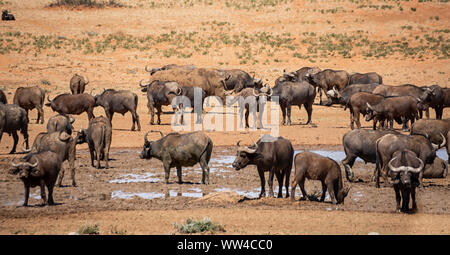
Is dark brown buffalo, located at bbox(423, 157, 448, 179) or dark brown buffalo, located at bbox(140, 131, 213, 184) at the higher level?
dark brown buffalo, located at bbox(140, 131, 213, 184)

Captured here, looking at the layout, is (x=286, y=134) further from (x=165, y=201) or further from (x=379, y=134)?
(x=165, y=201)

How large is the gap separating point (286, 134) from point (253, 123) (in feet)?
6.96

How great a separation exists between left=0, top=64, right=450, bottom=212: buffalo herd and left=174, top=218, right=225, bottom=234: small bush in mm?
3010

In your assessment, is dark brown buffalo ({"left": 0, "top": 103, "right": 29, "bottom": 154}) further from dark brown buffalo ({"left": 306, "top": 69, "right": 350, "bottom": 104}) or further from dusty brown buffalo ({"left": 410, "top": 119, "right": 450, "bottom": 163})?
dark brown buffalo ({"left": 306, "top": 69, "right": 350, "bottom": 104})

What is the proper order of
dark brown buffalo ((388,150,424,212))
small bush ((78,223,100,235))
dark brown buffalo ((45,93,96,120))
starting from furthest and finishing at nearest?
dark brown buffalo ((45,93,96,120)), dark brown buffalo ((388,150,424,212)), small bush ((78,223,100,235))

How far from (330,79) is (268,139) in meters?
19.1

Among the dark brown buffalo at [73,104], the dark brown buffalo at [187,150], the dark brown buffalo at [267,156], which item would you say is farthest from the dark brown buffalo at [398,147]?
the dark brown buffalo at [73,104]

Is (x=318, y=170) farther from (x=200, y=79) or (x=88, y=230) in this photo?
(x=200, y=79)

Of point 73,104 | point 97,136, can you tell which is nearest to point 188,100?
point 73,104

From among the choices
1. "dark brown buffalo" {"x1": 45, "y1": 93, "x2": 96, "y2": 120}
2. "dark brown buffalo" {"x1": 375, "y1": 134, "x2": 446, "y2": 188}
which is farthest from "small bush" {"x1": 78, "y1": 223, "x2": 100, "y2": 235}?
"dark brown buffalo" {"x1": 45, "y1": 93, "x2": 96, "y2": 120}

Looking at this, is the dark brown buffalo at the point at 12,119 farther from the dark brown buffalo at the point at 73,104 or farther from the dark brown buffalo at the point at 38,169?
the dark brown buffalo at the point at 38,169

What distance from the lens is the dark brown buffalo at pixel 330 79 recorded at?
33.2m

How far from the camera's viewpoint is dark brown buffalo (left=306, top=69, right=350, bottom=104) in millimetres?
33156

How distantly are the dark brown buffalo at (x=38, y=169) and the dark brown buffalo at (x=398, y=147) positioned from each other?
716cm
